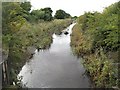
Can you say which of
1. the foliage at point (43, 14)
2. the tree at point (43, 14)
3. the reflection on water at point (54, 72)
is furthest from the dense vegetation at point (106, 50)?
the tree at point (43, 14)

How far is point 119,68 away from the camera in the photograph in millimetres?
10648

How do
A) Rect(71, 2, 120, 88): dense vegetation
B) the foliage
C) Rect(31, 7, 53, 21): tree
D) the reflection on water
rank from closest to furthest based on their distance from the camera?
Rect(71, 2, 120, 88): dense vegetation
the reflection on water
the foliage
Rect(31, 7, 53, 21): tree

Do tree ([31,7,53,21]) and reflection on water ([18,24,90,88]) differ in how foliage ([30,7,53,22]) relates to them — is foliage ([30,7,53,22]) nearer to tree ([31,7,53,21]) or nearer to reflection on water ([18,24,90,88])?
tree ([31,7,53,21])

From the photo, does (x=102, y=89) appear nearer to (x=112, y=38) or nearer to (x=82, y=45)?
(x=112, y=38)

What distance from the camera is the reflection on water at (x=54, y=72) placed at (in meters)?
12.6

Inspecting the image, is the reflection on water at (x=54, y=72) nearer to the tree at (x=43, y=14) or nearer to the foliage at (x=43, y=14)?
the foliage at (x=43, y=14)

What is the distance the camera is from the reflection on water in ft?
41.5

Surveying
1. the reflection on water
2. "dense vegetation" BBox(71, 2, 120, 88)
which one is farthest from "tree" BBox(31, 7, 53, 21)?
"dense vegetation" BBox(71, 2, 120, 88)

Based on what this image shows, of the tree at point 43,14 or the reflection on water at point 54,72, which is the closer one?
the reflection on water at point 54,72

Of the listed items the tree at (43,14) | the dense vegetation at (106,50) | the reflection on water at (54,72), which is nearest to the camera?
the dense vegetation at (106,50)

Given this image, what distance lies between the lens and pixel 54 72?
48.3ft

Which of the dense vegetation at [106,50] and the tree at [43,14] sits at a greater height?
the tree at [43,14]

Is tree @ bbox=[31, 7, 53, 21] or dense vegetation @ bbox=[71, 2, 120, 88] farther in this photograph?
tree @ bbox=[31, 7, 53, 21]

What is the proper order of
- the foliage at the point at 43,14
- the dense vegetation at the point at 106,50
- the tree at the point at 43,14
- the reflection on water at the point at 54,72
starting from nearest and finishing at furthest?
the dense vegetation at the point at 106,50 → the reflection on water at the point at 54,72 → the foliage at the point at 43,14 → the tree at the point at 43,14
